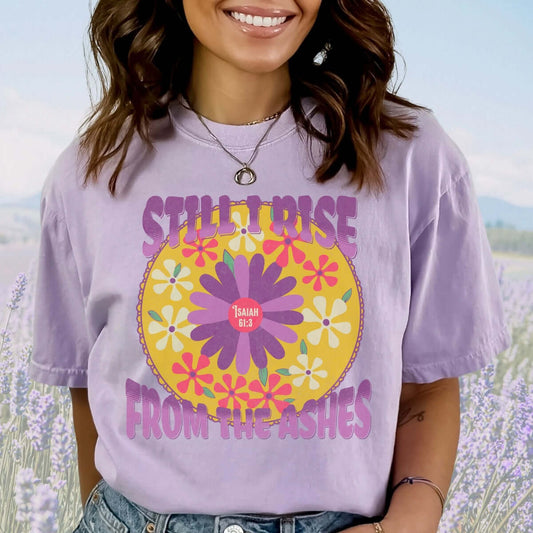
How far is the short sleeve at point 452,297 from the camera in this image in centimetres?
112

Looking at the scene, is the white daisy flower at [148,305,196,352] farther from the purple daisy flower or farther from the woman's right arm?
the woman's right arm

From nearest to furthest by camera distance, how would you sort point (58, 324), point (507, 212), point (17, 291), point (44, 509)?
point (58, 324) → point (44, 509) → point (17, 291) → point (507, 212)

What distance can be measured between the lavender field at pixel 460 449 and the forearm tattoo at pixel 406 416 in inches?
18.9

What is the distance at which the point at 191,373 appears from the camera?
1.11 meters

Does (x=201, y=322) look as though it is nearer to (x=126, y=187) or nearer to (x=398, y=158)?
(x=126, y=187)

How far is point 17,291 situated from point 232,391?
2.38ft

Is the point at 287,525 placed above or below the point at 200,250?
below

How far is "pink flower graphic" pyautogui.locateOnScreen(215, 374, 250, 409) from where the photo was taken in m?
1.09

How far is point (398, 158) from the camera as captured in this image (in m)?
1.10

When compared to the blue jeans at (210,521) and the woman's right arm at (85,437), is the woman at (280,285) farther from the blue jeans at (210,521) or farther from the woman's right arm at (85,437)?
the woman's right arm at (85,437)

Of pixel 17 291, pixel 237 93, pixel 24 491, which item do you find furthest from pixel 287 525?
pixel 17 291

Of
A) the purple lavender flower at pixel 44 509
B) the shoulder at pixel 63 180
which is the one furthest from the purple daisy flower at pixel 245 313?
the purple lavender flower at pixel 44 509

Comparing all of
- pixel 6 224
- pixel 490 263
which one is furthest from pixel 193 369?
pixel 6 224

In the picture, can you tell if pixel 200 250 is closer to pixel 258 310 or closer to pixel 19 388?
pixel 258 310
